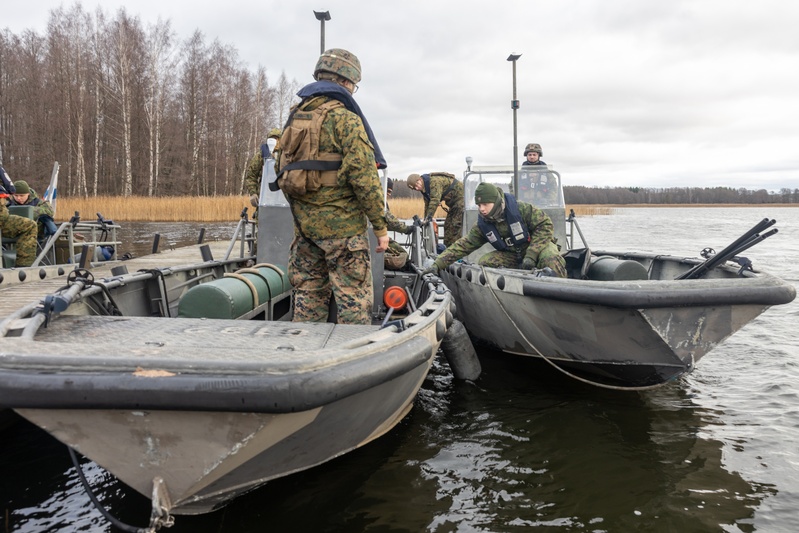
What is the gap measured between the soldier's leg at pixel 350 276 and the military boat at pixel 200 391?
1.36 feet

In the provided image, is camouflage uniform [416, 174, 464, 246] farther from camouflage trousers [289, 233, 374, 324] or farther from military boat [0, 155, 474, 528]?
military boat [0, 155, 474, 528]

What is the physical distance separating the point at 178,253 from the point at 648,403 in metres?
11.8

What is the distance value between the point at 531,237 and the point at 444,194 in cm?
323

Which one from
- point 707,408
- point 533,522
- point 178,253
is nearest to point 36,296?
point 533,522

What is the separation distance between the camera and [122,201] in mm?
24766

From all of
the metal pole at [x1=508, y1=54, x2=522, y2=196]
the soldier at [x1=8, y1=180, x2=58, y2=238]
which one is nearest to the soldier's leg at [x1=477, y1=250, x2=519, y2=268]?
the metal pole at [x1=508, y1=54, x2=522, y2=196]

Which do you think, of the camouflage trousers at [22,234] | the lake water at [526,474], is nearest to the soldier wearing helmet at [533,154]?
the lake water at [526,474]

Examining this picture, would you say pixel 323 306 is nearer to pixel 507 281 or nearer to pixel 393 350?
pixel 393 350

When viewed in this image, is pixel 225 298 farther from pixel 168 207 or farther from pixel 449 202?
pixel 168 207

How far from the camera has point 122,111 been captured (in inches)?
1168

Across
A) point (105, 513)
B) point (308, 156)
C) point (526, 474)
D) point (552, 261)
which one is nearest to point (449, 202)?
point (552, 261)

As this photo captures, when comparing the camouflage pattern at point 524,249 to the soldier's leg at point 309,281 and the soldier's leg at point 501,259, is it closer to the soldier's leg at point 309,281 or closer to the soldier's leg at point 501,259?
the soldier's leg at point 501,259

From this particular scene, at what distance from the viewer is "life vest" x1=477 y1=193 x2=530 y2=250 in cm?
610

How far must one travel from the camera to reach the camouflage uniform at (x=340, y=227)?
356 centimetres
